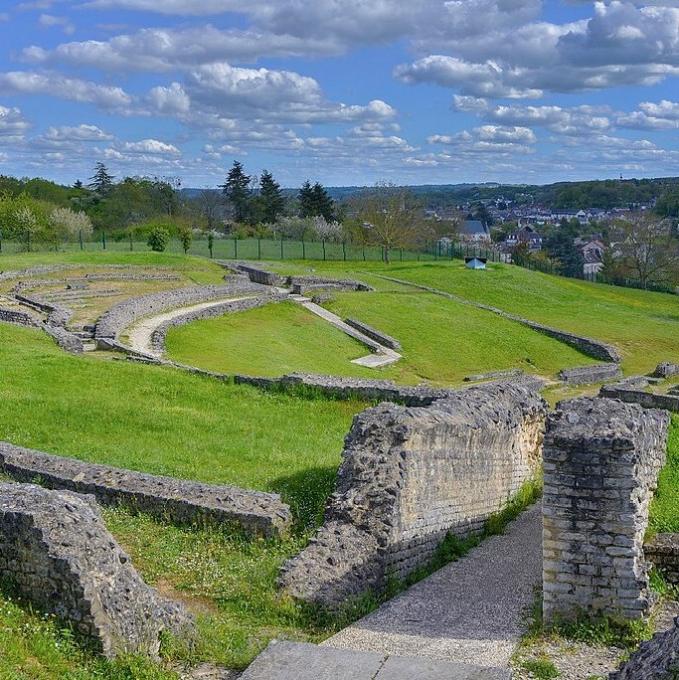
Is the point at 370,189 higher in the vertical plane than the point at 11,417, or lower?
higher

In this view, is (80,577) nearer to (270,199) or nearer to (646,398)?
(646,398)

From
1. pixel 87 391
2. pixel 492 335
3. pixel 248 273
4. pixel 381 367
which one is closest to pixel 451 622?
pixel 87 391

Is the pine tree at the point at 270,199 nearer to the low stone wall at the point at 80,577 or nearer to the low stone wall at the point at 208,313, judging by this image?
the low stone wall at the point at 208,313

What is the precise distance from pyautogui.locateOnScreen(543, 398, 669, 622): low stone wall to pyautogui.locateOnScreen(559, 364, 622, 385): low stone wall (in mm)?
24362

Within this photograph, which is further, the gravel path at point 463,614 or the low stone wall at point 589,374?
the low stone wall at point 589,374

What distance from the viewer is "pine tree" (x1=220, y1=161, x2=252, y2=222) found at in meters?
99.9

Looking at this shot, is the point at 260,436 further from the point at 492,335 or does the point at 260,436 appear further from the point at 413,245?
the point at 413,245

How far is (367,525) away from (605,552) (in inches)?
98.5

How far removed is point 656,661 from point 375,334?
29773 mm

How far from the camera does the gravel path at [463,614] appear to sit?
7.45 m

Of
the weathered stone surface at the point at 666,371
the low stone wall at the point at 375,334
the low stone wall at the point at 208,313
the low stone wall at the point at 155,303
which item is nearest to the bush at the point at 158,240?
the low stone wall at the point at 155,303

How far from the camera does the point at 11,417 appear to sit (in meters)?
15.7

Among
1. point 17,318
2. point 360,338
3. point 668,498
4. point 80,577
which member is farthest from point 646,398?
point 80,577

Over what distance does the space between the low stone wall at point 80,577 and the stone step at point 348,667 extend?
969 mm
